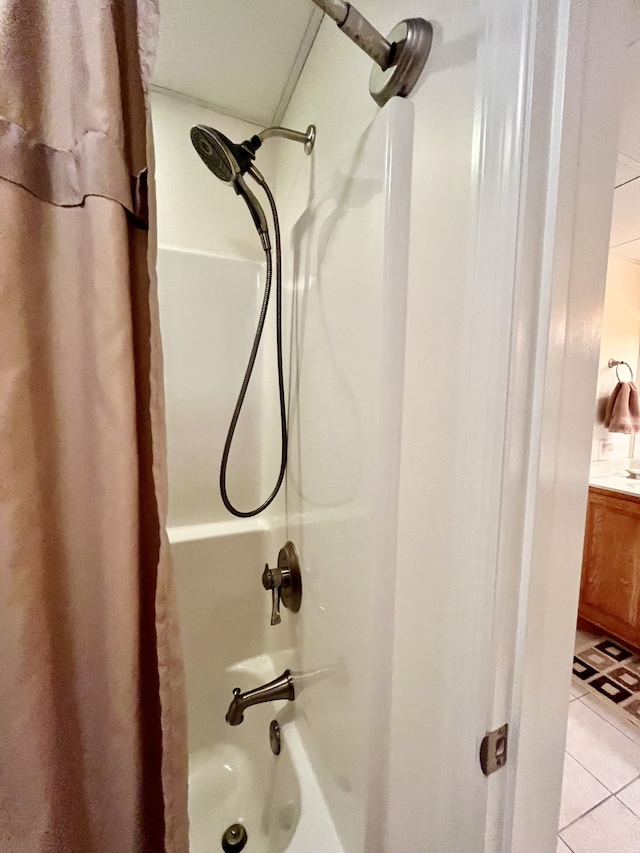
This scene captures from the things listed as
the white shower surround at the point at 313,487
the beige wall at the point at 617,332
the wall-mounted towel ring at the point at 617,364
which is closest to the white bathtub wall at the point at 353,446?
the white shower surround at the point at 313,487

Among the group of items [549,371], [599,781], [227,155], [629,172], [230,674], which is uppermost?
[629,172]

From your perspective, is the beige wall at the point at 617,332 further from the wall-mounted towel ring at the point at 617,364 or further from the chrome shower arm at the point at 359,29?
the chrome shower arm at the point at 359,29

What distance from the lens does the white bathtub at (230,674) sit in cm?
105

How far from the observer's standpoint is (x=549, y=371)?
0.40m

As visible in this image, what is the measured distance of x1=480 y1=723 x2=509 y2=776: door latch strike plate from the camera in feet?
1.45

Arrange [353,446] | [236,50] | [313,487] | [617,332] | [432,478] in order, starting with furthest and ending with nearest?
[617,332] → [236,50] → [313,487] → [353,446] → [432,478]

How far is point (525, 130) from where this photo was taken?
38 centimetres

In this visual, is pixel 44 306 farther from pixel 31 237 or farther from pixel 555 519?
pixel 555 519

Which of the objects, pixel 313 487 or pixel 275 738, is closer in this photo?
pixel 313 487

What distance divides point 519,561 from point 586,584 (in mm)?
2062

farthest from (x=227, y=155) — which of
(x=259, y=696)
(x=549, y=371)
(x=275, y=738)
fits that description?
(x=275, y=738)

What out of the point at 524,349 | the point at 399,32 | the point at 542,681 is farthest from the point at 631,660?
the point at 399,32

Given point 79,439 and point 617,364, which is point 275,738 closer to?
point 79,439

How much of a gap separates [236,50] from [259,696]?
1.76 metres
